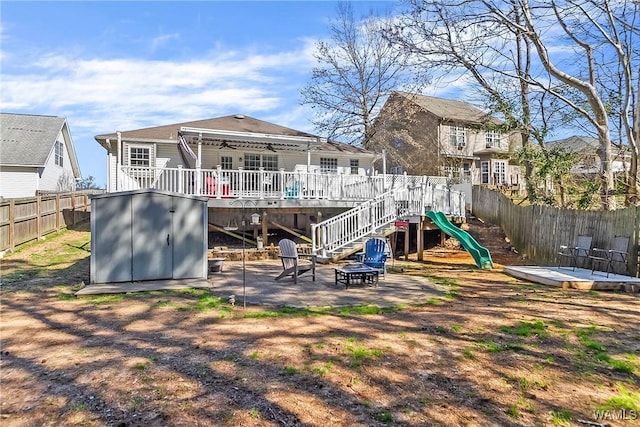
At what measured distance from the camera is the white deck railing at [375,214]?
39.3 ft

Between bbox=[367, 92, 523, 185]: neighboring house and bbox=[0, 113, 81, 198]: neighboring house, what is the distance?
21.0 metres

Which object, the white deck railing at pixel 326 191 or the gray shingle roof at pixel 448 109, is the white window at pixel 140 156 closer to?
the white deck railing at pixel 326 191

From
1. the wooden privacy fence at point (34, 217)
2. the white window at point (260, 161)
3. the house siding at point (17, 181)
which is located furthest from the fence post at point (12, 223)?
the house siding at point (17, 181)

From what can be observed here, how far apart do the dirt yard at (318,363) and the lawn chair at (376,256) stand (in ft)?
7.42

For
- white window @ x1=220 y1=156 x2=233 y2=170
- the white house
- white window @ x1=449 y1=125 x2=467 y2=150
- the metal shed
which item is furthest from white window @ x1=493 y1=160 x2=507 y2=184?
the metal shed

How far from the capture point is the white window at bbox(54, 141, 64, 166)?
25.3 m

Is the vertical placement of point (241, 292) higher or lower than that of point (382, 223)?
lower

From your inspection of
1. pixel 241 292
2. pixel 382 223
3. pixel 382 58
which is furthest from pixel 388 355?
pixel 382 58

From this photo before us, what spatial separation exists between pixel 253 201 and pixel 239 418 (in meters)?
10.6

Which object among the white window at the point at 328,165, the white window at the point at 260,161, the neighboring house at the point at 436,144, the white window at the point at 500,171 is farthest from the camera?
the white window at the point at 500,171

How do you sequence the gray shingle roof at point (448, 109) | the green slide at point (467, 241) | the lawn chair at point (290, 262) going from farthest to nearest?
the gray shingle roof at point (448, 109) → the green slide at point (467, 241) → the lawn chair at point (290, 262)

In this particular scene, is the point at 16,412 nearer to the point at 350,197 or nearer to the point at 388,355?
the point at 388,355

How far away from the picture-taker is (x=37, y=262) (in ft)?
36.3

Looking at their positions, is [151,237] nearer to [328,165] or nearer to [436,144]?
[328,165]
